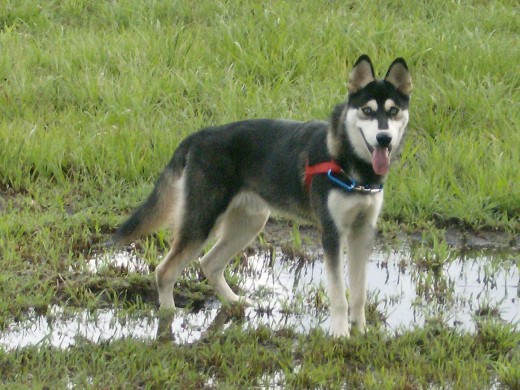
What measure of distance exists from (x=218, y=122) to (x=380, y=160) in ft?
10.4

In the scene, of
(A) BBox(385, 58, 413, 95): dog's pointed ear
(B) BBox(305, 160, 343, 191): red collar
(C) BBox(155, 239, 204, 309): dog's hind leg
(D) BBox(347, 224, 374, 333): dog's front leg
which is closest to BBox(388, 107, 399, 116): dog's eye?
(A) BBox(385, 58, 413, 95): dog's pointed ear

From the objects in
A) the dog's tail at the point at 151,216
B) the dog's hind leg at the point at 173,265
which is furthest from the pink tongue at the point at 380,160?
the dog's tail at the point at 151,216

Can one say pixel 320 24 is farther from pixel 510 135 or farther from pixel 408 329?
pixel 408 329

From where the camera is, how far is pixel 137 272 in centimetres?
622

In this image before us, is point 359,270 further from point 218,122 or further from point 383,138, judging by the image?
point 218,122

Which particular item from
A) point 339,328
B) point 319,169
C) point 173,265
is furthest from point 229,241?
point 339,328

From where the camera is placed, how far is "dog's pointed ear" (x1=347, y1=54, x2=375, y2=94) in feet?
17.6

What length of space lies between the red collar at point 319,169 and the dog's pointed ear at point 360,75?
1.22 ft

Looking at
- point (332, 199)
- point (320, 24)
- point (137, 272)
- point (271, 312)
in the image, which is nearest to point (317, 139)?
point (332, 199)

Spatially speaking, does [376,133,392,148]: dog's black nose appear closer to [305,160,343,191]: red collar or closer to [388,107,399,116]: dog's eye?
[388,107,399,116]: dog's eye

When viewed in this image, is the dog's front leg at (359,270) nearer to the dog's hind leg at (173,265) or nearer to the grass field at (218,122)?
→ the grass field at (218,122)

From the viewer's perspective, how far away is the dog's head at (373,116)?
5.23 meters

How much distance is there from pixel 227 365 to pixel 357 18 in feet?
18.3

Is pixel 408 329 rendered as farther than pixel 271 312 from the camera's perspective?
No
